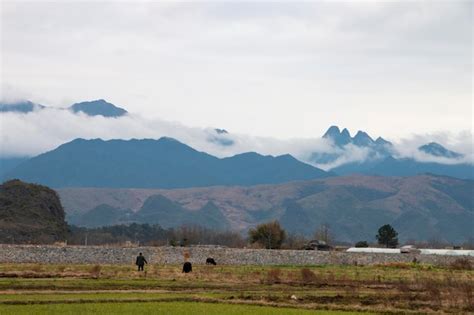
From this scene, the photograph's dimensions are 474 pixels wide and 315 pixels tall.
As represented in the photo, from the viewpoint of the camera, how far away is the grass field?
128 feet

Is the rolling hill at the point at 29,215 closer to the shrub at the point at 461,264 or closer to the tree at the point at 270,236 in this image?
the tree at the point at 270,236

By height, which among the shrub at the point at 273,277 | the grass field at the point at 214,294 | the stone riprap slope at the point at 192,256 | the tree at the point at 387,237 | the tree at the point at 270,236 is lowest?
the grass field at the point at 214,294

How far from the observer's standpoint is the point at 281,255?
9512 cm

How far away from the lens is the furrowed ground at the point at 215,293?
39.2 metres

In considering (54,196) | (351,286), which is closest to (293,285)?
(351,286)

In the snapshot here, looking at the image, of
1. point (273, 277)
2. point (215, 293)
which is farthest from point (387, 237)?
point (215, 293)

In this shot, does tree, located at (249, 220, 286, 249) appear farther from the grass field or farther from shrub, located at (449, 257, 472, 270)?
the grass field

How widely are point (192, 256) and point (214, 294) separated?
44.7 m

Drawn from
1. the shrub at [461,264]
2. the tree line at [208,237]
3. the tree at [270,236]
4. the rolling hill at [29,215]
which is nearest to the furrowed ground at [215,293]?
the shrub at [461,264]

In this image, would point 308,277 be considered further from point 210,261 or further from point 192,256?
point 192,256

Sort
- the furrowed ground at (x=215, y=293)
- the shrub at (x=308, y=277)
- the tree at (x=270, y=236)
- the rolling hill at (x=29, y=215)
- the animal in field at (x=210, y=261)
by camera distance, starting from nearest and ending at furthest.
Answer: the furrowed ground at (x=215, y=293) < the shrub at (x=308, y=277) < the animal in field at (x=210, y=261) < the rolling hill at (x=29, y=215) < the tree at (x=270, y=236)

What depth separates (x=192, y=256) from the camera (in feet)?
301

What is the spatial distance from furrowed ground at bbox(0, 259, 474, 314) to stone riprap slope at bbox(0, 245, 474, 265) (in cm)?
1712

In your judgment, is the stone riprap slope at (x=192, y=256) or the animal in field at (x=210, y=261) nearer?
the stone riprap slope at (x=192, y=256)
